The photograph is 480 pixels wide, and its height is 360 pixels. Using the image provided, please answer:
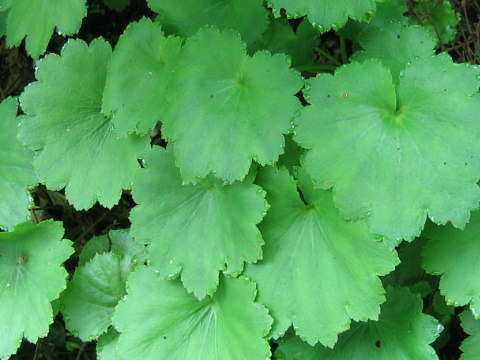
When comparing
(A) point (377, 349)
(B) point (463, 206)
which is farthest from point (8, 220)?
(B) point (463, 206)

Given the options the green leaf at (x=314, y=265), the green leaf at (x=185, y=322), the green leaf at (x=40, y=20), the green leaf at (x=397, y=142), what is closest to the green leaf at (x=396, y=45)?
the green leaf at (x=397, y=142)

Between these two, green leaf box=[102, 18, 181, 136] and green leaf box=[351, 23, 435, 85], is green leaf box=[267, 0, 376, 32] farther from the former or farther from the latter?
green leaf box=[102, 18, 181, 136]

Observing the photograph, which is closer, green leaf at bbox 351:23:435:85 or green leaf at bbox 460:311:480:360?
green leaf at bbox 351:23:435:85

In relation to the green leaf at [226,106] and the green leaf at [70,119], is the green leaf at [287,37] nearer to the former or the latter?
the green leaf at [226,106]

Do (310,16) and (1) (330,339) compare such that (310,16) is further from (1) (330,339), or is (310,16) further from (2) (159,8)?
(1) (330,339)

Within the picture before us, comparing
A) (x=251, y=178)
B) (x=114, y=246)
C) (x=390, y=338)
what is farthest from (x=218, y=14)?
(x=390, y=338)

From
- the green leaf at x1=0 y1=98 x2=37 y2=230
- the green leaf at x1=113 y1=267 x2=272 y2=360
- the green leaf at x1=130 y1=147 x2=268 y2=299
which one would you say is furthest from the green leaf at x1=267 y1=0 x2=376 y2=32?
the green leaf at x1=0 y1=98 x2=37 y2=230

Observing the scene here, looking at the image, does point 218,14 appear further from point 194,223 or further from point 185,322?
point 185,322
